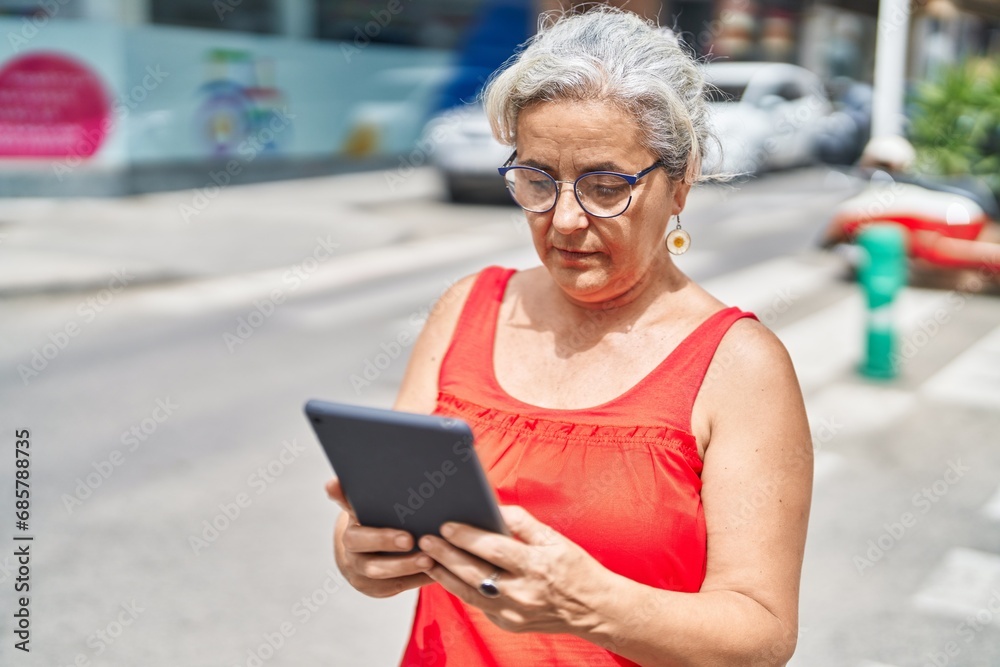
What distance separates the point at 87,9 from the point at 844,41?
2553 centimetres

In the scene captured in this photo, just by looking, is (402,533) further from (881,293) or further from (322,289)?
(322,289)

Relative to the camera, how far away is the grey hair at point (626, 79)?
5.87 feet

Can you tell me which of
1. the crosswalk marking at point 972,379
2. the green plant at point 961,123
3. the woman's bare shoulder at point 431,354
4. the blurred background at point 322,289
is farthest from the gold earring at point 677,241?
the green plant at point 961,123

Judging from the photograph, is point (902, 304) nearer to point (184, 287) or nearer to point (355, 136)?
point (184, 287)

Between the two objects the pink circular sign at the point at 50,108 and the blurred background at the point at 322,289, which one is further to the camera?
the pink circular sign at the point at 50,108

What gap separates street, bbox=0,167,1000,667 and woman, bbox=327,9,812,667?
127 mm

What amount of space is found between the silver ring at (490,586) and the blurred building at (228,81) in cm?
1263

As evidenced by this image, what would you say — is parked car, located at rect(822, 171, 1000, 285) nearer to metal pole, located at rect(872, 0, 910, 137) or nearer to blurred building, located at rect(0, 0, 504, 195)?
metal pole, located at rect(872, 0, 910, 137)

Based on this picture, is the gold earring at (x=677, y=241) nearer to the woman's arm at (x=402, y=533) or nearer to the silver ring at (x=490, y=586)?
the woman's arm at (x=402, y=533)

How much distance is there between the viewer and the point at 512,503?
1780mm

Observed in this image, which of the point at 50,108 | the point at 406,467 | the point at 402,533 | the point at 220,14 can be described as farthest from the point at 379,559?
the point at 220,14

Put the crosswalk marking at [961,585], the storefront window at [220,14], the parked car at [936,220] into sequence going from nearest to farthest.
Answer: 1. the crosswalk marking at [961,585]
2. the parked car at [936,220]
3. the storefront window at [220,14]

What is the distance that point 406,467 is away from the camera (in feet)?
4.85

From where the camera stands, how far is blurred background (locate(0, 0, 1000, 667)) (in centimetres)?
430
